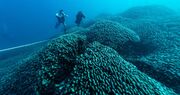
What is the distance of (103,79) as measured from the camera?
3898 millimetres

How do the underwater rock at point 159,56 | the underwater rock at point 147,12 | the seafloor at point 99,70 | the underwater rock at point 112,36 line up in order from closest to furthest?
the seafloor at point 99,70 → the underwater rock at point 159,56 → the underwater rock at point 112,36 → the underwater rock at point 147,12

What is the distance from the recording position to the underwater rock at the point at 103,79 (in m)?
3.71

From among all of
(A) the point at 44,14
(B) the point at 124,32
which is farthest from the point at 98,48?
(A) the point at 44,14

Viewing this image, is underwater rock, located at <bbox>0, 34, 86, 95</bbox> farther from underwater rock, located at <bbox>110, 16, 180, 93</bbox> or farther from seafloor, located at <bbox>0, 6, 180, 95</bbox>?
underwater rock, located at <bbox>110, 16, 180, 93</bbox>

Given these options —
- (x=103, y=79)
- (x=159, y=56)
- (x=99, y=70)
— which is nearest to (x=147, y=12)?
(x=159, y=56)

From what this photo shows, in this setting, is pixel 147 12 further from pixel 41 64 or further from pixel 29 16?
pixel 29 16

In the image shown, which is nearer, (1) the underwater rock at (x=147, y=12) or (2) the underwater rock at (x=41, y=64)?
(2) the underwater rock at (x=41, y=64)

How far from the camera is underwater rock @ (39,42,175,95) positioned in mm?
3711

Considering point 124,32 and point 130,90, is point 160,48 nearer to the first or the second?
point 124,32

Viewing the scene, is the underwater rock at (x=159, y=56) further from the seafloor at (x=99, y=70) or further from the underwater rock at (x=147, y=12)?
the underwater rock at (x=147, y=12)

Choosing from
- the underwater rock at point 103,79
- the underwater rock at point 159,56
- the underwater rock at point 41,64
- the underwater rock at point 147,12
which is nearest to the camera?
the underwater rock at point 103,79

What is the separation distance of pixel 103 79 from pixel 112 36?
3380 mm

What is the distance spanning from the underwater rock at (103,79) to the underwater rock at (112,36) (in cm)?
219

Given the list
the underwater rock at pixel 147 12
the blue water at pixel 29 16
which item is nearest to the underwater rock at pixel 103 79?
the underwater rock at pixel 147 12
